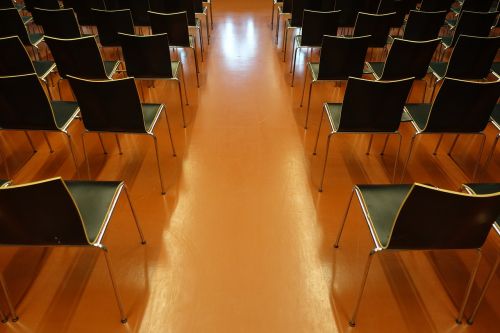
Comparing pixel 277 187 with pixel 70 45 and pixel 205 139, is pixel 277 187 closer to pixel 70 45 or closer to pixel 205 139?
pixel 205 139

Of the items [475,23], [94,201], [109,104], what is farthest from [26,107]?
[475,23]

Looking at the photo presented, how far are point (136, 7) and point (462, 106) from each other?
13.4 feet

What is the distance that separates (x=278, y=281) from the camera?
2211 mm

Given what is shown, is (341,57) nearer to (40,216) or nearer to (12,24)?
(40,216)

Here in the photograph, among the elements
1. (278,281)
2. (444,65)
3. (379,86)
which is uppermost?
(379,86)

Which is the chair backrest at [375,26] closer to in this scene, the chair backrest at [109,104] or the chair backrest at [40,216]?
the chair backrest at [109,104]

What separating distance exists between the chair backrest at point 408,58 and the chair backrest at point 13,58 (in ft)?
9.98

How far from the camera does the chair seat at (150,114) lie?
2.70 meters

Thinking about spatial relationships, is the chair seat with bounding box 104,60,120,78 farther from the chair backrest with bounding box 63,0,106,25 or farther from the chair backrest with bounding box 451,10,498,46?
the chair backrest with bounding box 451,10,498,46

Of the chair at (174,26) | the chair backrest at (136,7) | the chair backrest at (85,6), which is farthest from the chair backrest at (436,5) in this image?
the chair backrest at (85,6)

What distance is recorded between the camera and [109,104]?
95.8 inches

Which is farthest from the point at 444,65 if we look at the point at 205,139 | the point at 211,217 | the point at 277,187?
the point at 211,217

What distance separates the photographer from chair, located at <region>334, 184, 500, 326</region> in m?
1.45

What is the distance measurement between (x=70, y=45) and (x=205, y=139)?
1.40 m
